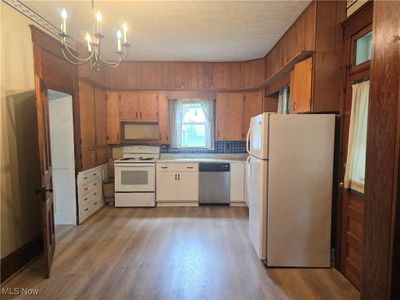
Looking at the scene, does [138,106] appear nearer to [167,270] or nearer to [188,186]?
[188,186]

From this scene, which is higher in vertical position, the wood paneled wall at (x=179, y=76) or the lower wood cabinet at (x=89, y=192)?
the wood paneled wall at (x=179, y=76)

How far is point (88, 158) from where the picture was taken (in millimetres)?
4270

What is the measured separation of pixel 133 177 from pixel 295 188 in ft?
10.0

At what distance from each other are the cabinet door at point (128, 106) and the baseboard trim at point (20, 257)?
2.69 m

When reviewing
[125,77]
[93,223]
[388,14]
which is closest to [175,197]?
[93,223]

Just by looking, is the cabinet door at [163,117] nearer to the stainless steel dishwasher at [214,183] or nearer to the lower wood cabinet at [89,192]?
the stainless steel dishwasher at [214,183]

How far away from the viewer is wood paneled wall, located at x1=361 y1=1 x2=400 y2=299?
89 centimetres

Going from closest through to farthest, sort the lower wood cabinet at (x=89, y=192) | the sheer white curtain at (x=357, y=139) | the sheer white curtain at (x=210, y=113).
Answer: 1. the sheer white curtain at (x=357, y=139)
2. the lower wood cabinet at (x=89, y=192)
3. the sheer white curtain at (x=210, y=113)

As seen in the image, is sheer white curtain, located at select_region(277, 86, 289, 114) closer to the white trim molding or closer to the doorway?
the white trim molding

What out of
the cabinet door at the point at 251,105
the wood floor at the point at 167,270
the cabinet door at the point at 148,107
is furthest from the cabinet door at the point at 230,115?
the wood floor at the point at 167,270

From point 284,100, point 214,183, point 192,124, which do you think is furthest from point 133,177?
point 284,100

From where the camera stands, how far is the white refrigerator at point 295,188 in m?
2.64

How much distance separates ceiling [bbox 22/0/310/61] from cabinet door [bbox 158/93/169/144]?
37.0 inches

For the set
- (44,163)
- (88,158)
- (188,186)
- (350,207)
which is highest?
(44,163)
